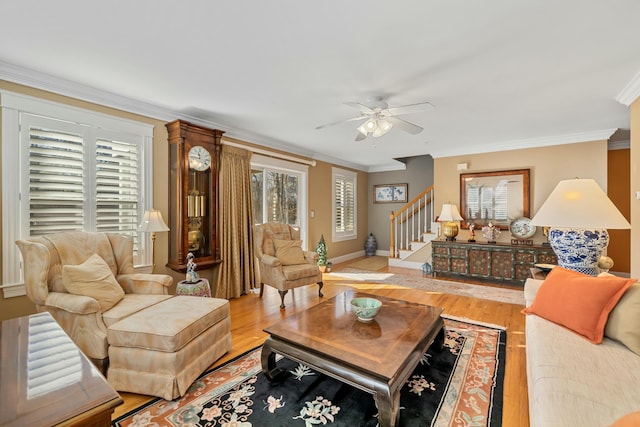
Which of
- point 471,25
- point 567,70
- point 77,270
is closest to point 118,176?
point 77,270

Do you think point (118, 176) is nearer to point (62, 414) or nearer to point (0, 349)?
point (0, 349)

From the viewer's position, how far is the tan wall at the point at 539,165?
4.38 meters

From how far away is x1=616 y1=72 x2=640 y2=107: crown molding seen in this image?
2.60 metres

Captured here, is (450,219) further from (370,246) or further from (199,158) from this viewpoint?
(199,158)

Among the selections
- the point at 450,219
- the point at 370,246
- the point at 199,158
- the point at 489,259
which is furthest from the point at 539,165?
the point at 199,158

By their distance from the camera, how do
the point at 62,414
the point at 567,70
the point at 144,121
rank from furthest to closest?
the point at 144,121 → the point at 567,70 → the point at 62,414

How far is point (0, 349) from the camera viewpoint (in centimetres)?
118

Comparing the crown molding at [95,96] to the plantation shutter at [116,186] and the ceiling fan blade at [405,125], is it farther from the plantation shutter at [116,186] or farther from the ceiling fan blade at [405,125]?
the ceiling fan blade at [405,125]

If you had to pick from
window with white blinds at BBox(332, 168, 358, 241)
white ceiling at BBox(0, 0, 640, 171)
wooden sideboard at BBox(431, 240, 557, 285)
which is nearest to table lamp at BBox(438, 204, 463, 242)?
wooden sideboard at BBox(431, 240, 557, 285)

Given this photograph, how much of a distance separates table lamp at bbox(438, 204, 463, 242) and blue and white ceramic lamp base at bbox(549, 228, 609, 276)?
2779mm

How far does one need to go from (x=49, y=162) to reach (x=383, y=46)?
3.16 meters

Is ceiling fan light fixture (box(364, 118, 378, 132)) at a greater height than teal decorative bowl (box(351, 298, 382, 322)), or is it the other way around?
ceiling fan light fixture (box(364, 118, 378, 132))

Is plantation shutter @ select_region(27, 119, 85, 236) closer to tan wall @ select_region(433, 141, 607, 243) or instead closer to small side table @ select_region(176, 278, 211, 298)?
small side table @ select_region(176, 278, 211, 298)

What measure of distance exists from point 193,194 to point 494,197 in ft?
16.6
